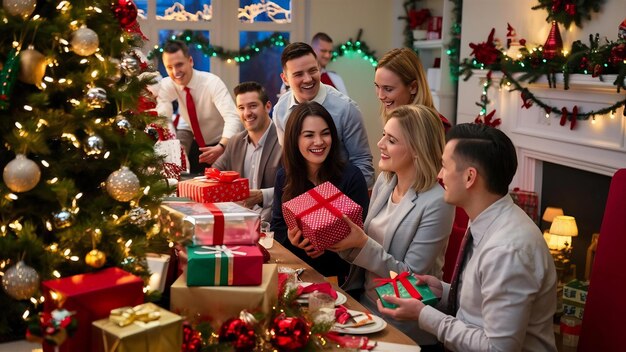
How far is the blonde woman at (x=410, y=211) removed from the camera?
8.21 feet

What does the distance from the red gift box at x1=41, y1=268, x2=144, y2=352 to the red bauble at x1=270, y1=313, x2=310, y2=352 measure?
12.7 inches

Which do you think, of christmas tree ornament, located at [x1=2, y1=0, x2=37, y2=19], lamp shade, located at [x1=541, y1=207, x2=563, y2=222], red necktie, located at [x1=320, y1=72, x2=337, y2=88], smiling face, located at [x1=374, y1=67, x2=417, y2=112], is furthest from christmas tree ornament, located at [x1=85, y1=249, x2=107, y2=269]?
red necktie, located at [x1=320, y1=72, x2=337, y2=88]

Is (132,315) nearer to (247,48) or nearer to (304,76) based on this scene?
(304,76)

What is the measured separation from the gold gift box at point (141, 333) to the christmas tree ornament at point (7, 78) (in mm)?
530

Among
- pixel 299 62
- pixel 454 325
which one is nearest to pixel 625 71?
pixel 299 62

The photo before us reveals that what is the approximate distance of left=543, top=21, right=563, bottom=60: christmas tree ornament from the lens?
16.8 ft

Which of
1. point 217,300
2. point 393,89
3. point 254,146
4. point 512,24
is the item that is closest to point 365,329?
point 217,300

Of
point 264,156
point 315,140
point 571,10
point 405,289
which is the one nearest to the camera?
point 405,289

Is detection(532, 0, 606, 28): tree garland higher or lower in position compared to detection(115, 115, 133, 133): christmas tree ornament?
higher

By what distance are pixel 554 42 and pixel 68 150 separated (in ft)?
13.4

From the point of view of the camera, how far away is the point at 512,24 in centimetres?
580

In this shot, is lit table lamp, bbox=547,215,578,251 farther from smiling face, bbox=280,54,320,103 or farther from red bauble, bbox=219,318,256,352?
red bauble, bbox=219,318,256,352

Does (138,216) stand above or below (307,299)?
above

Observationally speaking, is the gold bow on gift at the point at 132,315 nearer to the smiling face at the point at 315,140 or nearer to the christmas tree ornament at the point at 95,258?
the christmas tree ornament at the point at 95,258
